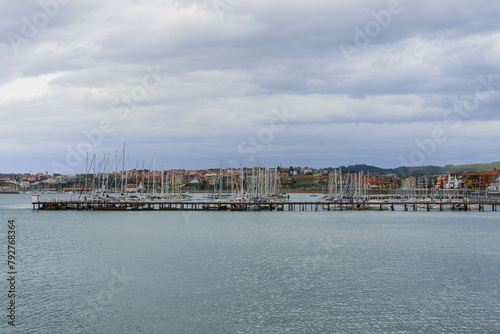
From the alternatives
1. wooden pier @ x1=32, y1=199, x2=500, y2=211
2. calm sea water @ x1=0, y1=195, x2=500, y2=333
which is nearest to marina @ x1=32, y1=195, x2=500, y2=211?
wooden pier @ x1=32, y1=199, x2=500, y2=211

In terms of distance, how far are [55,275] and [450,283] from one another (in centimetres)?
2399

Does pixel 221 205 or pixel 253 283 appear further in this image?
pixel 221 205

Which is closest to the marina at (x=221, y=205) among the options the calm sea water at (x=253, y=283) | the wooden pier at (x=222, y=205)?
the wooden pier at (x=222, y=205)

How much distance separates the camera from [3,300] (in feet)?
73.7

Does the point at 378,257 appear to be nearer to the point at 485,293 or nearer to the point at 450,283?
the point at 450,283

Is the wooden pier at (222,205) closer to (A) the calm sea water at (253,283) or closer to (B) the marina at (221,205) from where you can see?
(B) the marina at (221,205)

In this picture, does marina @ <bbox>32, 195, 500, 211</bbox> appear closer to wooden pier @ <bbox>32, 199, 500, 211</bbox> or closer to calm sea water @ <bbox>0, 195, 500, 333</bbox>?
wooden pier @ <bbox>32, 199, 500, 211</bbox>

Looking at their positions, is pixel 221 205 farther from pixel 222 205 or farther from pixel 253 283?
pixel 253 283

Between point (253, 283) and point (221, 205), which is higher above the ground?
point (221, 205)

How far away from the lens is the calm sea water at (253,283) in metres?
20.1

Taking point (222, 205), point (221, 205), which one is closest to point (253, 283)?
point (221, 205)

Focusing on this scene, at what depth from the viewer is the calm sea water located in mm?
20062

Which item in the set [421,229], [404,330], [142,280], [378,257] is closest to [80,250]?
[142,280]

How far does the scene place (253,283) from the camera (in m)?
26.8
